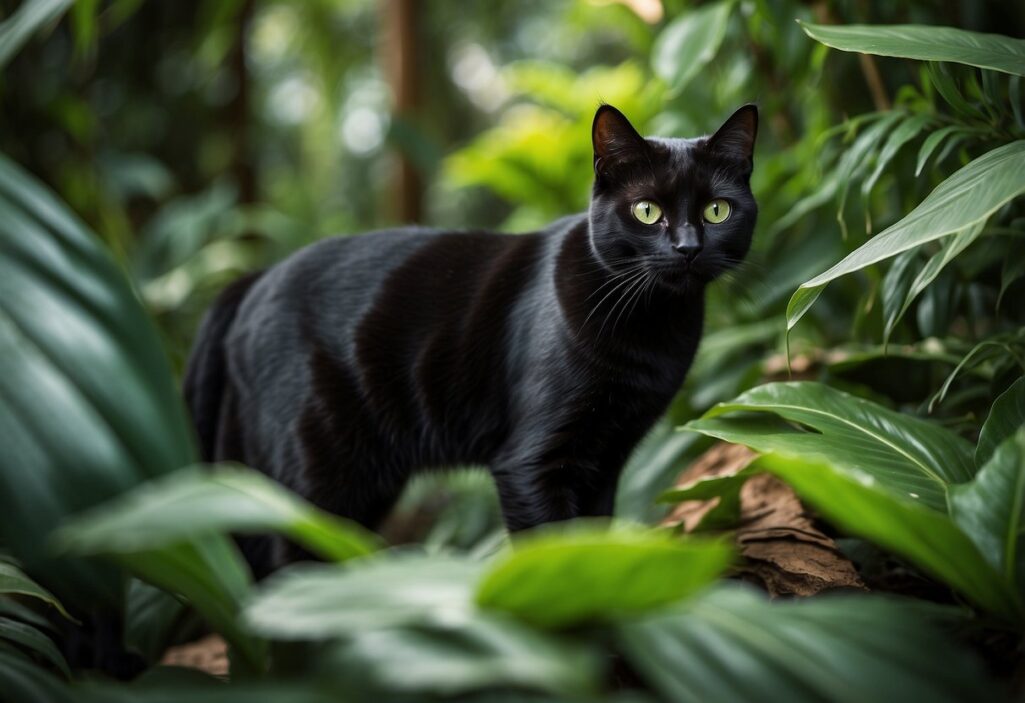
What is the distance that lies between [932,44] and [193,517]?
104 cm

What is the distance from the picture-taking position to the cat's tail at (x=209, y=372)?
1548mm

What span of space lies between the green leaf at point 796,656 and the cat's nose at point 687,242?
634 millimetres

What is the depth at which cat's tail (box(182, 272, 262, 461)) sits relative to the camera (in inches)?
60.9

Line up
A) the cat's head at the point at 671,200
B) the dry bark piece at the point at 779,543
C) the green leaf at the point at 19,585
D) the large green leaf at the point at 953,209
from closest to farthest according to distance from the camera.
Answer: the large green leaf at the point at 953,209
the green leaf at the point at 19,585
the dry bark piece at the point at 779,543
the cat's head at the point at 671,200

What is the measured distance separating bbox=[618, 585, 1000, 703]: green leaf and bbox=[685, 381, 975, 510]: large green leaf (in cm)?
33

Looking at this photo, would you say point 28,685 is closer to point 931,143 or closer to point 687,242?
point 687,242

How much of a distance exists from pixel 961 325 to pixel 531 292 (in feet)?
3.93

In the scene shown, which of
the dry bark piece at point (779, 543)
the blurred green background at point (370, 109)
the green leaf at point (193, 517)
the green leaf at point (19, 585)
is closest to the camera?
the green leaf at point (193, 517)

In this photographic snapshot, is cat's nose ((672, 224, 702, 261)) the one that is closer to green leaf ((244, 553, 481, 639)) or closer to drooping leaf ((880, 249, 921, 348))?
drooping leaf ((880, 249, 921, 348))

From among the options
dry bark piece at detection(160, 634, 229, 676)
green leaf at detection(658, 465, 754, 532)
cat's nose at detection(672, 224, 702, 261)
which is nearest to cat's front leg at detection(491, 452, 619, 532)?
green leaf at detection(658, 465, 754, 532)

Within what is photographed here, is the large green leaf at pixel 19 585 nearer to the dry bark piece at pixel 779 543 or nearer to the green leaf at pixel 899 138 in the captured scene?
the dry bark piece at pixel 779 543

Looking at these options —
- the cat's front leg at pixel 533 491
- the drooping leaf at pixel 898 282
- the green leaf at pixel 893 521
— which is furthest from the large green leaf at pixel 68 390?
the drooping leaf at pixel 898 282

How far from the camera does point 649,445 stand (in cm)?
178

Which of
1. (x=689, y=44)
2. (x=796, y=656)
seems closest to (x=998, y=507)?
(x=796, y=656)
